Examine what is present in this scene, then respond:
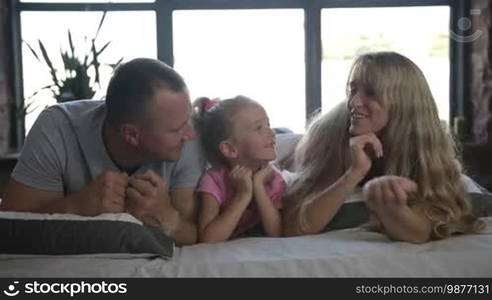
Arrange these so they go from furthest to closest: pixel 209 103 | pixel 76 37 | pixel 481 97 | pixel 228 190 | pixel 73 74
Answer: pixel 76 37, pixel 481 97, pixel 73 74, pixel 209 103, pixel 228 190

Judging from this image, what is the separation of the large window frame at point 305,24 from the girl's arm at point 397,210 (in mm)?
2811

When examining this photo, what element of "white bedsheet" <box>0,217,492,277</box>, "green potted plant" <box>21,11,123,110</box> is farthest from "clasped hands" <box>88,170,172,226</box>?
"green potted plant" <box>21,11,123,110</box>

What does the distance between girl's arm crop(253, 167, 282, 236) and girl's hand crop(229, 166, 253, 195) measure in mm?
17

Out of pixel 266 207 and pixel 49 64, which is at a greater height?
pixel 49 64

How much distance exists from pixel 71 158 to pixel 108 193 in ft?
0.82

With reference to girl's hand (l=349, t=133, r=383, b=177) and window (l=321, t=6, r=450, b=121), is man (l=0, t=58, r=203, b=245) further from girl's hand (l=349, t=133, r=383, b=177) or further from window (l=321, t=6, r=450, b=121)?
window (l=321, t=6, r=450, b=121)

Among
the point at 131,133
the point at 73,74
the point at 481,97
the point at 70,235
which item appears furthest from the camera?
the point at 481,97

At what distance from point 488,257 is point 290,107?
2951 mm

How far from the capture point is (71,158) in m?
1.42

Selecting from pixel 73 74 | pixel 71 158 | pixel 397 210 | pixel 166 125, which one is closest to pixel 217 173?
pixel 166 125

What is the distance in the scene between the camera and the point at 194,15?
403 cm

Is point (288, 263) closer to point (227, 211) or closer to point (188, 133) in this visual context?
point (227, 211)

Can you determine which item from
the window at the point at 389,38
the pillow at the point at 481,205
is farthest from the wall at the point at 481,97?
the pillow at the point at 481,205

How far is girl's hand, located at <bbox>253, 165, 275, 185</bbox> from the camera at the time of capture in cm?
142
